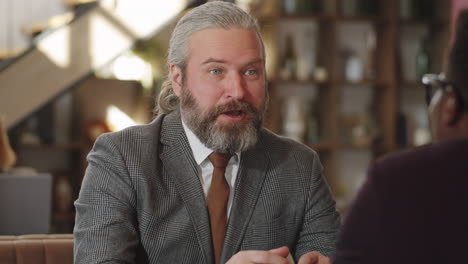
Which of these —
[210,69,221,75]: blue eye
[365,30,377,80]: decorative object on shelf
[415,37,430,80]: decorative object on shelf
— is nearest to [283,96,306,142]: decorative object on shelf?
[365,30,377,80]: decorative object on shelf

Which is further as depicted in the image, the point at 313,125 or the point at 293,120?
the point at 313,125

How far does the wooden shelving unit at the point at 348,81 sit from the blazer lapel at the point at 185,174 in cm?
381

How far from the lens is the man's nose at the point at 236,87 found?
1.77 meters

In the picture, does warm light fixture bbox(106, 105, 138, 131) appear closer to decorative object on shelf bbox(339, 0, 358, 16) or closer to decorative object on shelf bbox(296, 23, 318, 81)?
decorative object on shelf bbox(296, 23, 318, 81)

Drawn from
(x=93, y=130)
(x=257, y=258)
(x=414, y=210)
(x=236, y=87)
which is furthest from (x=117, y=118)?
(x=414, y=210)

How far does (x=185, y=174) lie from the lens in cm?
186

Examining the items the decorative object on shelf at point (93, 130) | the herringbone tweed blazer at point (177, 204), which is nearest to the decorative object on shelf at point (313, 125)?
the decorative object on shelf at point (93, 130)

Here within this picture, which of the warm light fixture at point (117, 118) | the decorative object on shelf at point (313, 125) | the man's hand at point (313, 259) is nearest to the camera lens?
the man's hand at point (313, 259)

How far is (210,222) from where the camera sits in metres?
1.84

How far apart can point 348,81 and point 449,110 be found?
4.77 metres

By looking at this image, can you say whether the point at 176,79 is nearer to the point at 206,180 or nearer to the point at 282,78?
the point at 206,180

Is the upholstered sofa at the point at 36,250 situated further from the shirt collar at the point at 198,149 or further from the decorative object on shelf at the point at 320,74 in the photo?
the decorative object on shelf at the point at 320,74

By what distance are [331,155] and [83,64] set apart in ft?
6.68

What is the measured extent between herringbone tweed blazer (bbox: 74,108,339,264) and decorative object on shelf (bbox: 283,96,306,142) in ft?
12.3
